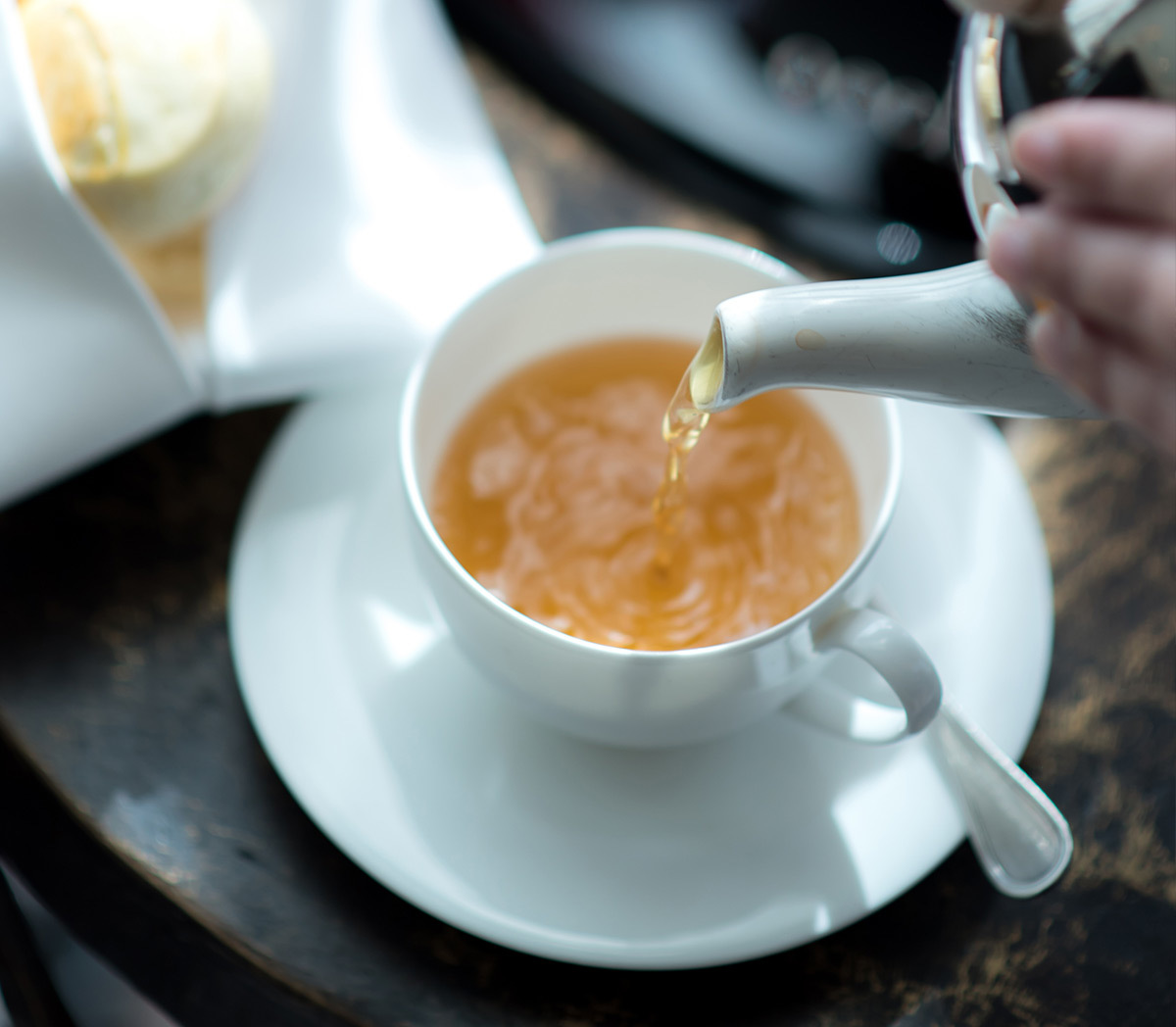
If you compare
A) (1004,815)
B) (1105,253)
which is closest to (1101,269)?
(1105,253)

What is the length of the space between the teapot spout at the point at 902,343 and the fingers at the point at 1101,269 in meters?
0.03

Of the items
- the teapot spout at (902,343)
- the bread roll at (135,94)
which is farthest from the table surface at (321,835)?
the teapot spout at (902,343)

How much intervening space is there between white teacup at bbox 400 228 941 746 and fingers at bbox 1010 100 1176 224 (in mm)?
216

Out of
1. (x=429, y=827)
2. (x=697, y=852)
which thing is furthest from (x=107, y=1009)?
(x=697, y=852)

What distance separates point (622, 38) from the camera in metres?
0.84

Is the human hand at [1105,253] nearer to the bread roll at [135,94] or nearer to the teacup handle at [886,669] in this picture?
the teacup handle at [886,669]

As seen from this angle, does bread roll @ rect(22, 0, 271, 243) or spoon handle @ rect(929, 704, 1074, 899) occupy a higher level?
bread roll @ rect(22, 0, 271, 243)

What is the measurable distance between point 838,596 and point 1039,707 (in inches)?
8.1

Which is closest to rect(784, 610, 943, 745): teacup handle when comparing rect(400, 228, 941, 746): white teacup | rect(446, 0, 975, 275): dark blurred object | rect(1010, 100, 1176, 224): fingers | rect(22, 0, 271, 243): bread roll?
rect(400, 228, 941, 746): white teacup

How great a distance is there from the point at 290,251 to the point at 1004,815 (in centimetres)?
54

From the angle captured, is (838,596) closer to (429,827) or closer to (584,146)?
(429,827)

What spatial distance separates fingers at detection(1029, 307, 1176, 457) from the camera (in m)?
0.33

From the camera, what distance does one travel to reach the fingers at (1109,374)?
0.33 meters

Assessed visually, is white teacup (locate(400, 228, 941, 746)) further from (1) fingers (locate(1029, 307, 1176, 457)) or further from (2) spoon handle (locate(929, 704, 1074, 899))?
(1) fingers (locate(1029, 307, 1176, 457))
